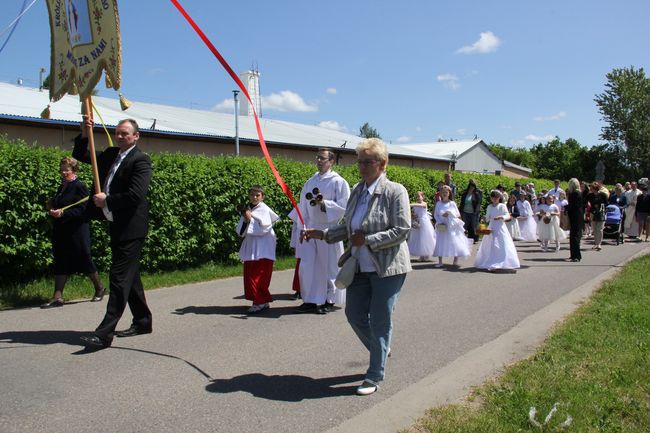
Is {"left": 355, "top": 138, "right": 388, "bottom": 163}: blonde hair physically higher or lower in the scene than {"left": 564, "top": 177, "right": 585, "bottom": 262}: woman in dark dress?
higher

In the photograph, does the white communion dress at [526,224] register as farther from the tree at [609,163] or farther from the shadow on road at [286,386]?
the tree at [609,163]

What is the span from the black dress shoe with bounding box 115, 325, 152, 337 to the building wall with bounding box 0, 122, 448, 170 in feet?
27.7

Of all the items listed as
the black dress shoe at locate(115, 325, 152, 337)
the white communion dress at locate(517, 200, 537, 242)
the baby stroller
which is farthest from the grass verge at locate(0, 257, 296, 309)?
the baby stroller

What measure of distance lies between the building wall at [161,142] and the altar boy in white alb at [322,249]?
7251 mm

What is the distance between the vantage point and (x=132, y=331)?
630cm

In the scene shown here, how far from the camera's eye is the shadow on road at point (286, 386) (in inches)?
181

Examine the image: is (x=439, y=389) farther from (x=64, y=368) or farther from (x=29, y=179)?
(x=29, y=179)

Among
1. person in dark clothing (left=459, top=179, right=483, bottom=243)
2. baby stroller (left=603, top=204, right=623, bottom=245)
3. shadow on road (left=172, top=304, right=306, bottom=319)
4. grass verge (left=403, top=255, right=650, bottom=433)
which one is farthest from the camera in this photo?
baby stroller (left=603, top=204, right=623, bottom=245)


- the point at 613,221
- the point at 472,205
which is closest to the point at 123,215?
the point at 472,205

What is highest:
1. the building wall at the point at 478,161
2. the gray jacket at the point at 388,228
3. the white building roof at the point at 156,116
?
the building wall at the point at 478,161

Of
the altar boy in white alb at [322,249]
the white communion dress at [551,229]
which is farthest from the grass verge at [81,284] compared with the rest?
the white communion dress at [551,229]

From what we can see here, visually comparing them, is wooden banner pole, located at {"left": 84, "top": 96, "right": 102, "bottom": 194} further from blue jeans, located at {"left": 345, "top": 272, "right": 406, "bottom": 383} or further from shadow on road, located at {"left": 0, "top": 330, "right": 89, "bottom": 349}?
blue jeans, located at {"left": 345, "top": 272, "right": 406, "bottom": 383}

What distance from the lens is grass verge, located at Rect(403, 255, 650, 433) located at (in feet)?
12.9

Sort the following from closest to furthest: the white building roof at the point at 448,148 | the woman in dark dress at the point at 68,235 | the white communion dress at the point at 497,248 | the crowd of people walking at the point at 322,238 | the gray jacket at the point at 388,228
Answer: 1. the gray jacket at the point at 388,228
2. the crowd of people walking at the point at 322,238
3. the woman in dark dress at the point at 68,235
4. the white communion dress at the point at 497,248
5. the white building roof at the point at 448,148
